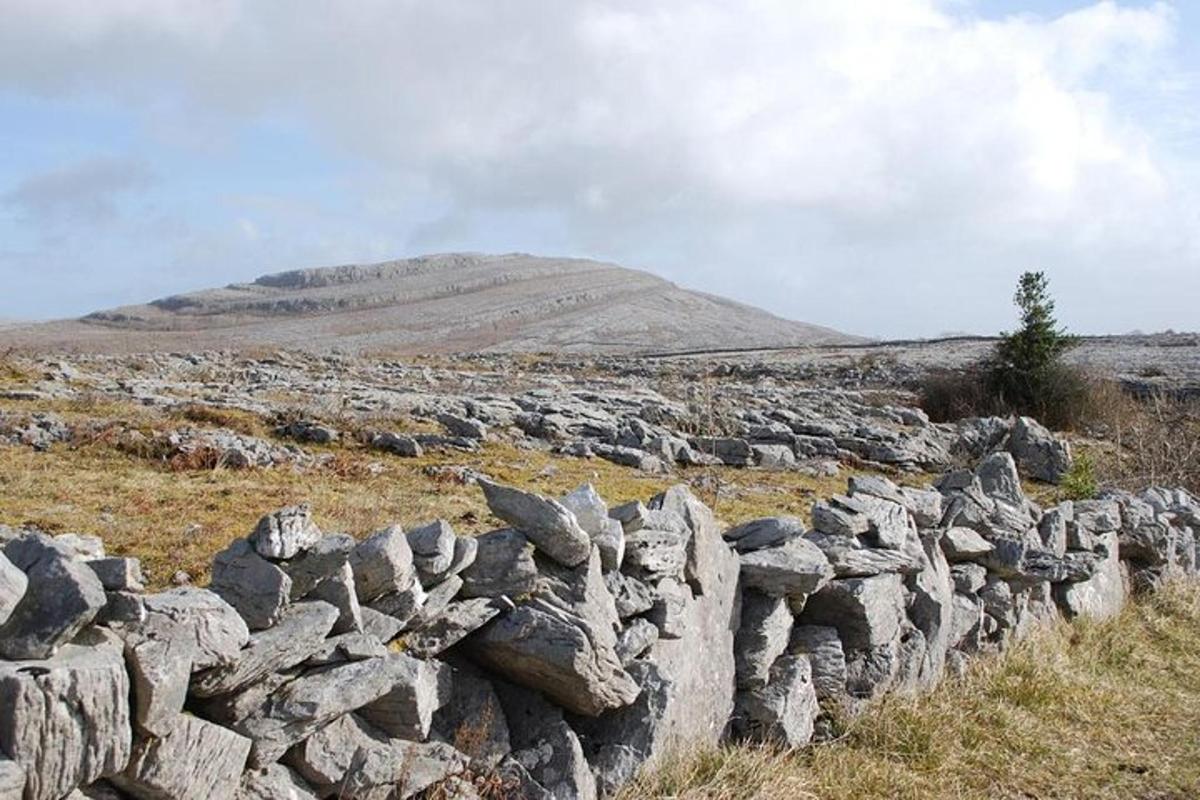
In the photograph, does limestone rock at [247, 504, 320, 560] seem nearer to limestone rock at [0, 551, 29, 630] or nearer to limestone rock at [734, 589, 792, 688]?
limestone rock at [0, 551, 29, 630]

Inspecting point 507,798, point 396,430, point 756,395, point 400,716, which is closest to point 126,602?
point 400,716

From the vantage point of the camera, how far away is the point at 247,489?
37.4 feet

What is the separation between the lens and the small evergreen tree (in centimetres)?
2881

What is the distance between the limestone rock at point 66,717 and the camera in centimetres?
359

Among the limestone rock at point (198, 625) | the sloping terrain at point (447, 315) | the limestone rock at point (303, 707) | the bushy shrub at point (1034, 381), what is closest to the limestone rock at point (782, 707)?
the limestone rock at point (303, 707)

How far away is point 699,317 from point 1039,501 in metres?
69.1

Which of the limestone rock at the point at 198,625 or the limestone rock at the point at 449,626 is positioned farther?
the limestone rock at the point at 449,626

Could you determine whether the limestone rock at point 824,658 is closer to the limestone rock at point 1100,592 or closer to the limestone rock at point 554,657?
the limestone rock at point 554,657

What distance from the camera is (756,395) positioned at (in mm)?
30562

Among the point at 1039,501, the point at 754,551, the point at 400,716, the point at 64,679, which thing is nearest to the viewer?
the point at 64,679

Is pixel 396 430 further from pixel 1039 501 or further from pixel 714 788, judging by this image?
pixel 714 788

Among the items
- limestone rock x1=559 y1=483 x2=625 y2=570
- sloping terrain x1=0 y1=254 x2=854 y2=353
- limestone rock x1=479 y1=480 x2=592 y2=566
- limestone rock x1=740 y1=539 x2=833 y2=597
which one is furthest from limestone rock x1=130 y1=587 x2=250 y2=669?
sloping terrain x1=0 y1=254 x2=854 y2=353

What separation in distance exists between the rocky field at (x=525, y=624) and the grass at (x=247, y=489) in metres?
0.07

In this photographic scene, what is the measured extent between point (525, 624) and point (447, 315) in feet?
240
